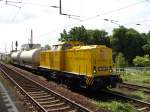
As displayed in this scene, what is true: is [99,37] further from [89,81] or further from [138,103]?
[138,103]

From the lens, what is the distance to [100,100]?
18.0 metres

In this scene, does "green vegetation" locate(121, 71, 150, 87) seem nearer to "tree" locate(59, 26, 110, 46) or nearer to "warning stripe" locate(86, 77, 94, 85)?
"warning stripe" locate(86, 77, 94, 85)

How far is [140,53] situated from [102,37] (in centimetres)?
1567

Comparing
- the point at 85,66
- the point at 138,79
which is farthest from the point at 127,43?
the point at 85,66

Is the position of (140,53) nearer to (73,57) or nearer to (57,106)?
(73,57)

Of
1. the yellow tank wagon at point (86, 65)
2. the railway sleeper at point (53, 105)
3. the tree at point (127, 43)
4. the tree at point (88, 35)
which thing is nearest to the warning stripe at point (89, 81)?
the yellow tank wagon at point (86, 65)

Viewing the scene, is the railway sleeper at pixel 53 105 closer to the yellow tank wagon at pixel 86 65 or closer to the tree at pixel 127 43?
the yellow tank wagon at pixel 86 65

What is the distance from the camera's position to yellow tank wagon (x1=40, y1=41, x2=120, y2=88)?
63.9 feet

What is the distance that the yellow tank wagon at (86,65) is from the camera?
63.9 ft

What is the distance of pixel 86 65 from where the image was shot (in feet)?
65.8

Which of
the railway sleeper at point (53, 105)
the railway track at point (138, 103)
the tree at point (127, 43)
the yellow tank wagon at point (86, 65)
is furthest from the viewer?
the tree at point (127, 43)

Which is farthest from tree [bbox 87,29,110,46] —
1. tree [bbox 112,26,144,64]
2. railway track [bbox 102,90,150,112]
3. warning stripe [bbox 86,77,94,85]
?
railway track [bbox 102,90,150,112]

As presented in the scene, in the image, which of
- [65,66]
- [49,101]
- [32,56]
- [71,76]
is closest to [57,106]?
[49,101]

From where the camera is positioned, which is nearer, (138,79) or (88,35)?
(138,79)
